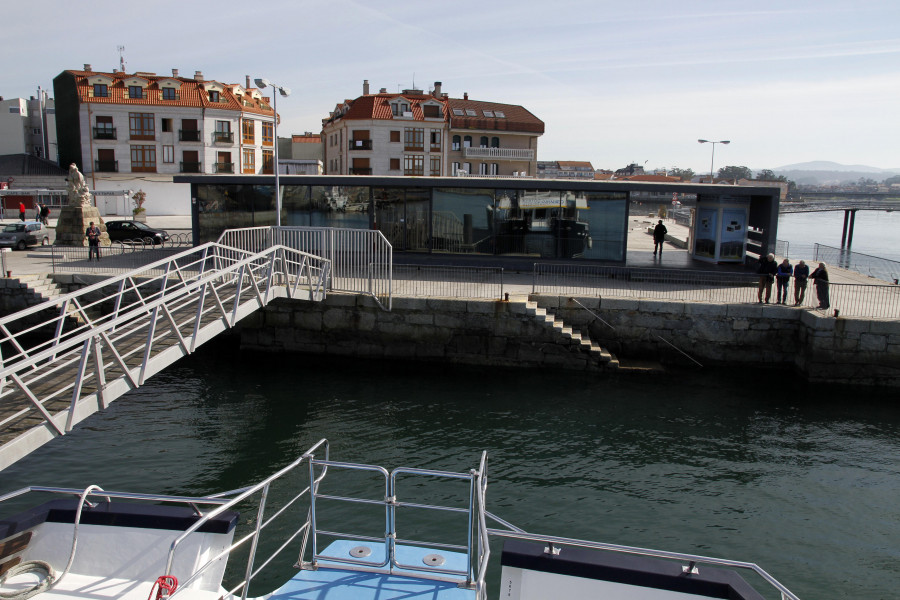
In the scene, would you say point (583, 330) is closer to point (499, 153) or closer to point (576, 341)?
point (576, 341)

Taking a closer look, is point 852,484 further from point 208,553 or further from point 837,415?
point 208,553

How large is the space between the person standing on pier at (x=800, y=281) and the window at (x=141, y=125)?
5485cm

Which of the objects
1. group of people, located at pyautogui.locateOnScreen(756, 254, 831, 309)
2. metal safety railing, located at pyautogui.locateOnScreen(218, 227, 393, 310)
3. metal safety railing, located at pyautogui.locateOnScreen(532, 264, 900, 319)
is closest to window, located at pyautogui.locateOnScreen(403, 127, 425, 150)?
metal safety railing, located at pyautogui.locateOnScreen(532, 264, 900, 319)

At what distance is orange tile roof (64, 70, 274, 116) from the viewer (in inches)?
2258

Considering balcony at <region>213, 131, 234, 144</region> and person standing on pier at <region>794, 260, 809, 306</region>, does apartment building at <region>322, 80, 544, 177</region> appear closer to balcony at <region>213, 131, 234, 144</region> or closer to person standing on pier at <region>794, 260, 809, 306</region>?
balcony at <region>213, 131, 234, 144</region>

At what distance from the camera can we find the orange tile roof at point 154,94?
57.3m

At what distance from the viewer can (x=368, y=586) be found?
240 inches

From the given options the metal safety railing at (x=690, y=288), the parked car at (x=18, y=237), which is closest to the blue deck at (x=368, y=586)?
the metal safety railing at (x=690, y=288)

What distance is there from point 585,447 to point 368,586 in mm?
8760

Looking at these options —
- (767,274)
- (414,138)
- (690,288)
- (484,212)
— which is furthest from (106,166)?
(767,274)

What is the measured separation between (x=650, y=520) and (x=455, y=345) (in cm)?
962

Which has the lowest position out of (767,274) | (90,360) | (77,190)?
(90,360)

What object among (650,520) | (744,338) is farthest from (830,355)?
(650,520)

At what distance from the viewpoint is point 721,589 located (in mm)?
5652
